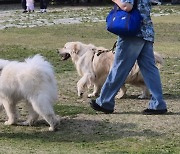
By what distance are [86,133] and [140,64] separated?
1.42 metres

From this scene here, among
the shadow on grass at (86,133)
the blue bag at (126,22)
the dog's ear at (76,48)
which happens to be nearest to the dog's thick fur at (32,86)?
the shadow on grass at (86,133)

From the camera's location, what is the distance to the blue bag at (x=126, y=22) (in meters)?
7.34

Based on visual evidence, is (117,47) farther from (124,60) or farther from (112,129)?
(112,129)

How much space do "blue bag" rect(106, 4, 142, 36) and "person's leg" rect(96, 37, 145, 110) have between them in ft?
0.64

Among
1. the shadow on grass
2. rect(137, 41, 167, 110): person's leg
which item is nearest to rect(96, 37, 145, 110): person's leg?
rect(137, 41, 167, 110): person's leg

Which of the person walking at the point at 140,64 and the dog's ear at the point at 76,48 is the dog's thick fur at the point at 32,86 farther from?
the dog's ear at the point at 76,48

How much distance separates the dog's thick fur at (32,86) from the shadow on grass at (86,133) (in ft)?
0.70

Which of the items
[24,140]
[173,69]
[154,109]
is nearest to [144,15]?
[154,109]

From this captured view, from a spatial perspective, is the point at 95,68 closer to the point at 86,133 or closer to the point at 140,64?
the point at 140,64

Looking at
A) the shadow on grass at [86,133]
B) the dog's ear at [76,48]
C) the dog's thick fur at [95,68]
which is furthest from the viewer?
the dog's ear at [76,48]

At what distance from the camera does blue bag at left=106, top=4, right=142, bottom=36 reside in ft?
24.1

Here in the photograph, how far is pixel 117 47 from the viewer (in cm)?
770

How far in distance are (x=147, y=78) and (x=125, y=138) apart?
1.35 metres

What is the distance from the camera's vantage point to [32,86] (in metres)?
7.00
